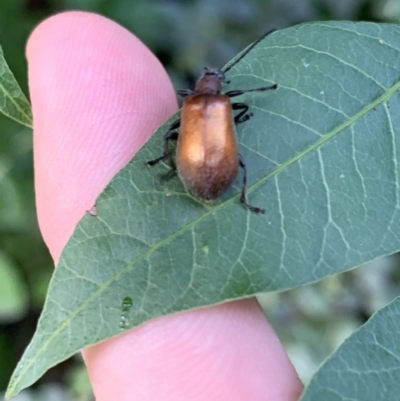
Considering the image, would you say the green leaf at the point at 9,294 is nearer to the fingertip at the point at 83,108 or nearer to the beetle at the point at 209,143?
the fingertip at the point at 83,108

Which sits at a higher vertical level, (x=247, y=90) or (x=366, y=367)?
(x=247, y=90)

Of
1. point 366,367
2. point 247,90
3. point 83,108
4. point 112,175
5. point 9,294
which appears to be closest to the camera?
point 366,367

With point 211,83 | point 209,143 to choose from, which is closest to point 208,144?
point 209,143

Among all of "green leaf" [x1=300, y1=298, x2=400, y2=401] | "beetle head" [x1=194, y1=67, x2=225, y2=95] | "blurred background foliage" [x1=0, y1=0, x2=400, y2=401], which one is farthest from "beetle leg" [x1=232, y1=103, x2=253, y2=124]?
"blurred background foliage" [x1=0, y1=0, x2=400, y2=401]

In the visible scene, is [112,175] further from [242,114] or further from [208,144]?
[242,114]

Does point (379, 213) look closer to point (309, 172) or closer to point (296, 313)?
point (309, 172)

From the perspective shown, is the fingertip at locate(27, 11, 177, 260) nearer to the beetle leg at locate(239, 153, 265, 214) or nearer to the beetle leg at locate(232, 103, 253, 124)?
the beetle leg at locate(232, 103, 253, 124)
